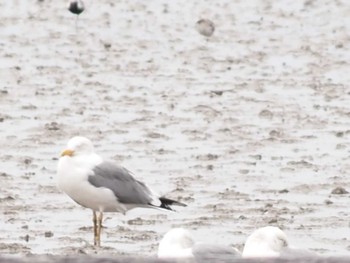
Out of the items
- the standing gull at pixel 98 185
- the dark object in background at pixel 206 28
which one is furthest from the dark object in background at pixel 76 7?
the standing gull at pixel 98 185

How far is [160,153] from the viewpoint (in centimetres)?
1327

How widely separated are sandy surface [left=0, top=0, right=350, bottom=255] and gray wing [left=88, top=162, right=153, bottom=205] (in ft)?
0.73

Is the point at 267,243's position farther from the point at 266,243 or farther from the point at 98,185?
the point at 98,185

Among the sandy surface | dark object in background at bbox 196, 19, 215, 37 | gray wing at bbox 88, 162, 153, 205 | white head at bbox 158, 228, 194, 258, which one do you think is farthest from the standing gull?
dark object in background at bbox 196, 19, 215, 37

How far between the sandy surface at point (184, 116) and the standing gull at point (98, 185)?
194 mm

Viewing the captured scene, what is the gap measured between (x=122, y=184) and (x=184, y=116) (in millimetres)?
4868

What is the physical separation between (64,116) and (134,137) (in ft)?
4.47

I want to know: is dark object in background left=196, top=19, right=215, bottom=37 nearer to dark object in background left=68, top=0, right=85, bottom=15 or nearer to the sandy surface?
the sandy surface

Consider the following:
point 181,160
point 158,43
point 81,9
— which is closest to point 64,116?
point 181,160

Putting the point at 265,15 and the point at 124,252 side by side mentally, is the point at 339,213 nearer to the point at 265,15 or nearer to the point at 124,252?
the point at 124,252

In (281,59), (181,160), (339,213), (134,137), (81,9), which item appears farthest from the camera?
(81,9)

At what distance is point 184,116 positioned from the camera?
50.3 feet

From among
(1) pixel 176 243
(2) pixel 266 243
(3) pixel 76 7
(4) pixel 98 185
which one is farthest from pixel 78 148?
(3) pixel 76 7

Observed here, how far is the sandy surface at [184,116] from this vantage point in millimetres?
10539
